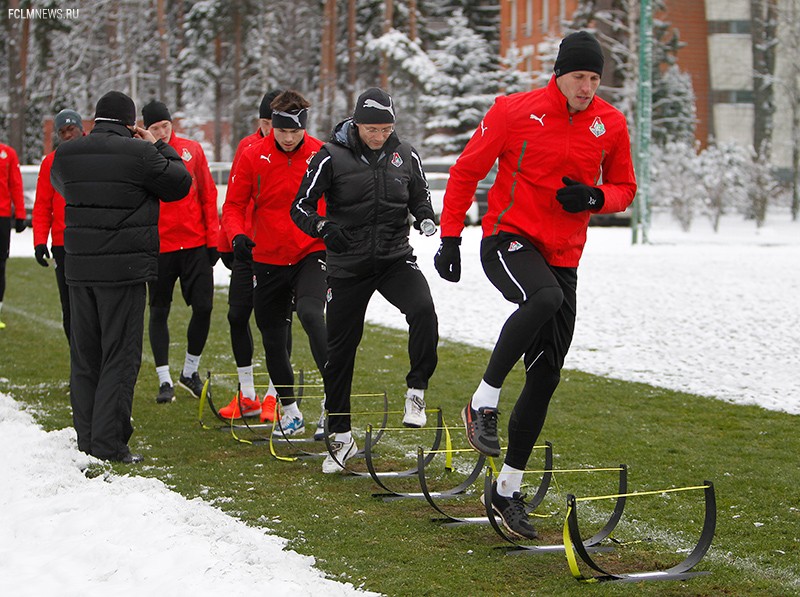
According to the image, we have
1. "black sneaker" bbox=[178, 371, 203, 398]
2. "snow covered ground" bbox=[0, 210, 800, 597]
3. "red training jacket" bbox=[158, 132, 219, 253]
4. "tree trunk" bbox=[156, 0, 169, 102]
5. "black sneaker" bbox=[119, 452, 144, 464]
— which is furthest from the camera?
"tree trunk" bbox=[156, 0, 169, 102]

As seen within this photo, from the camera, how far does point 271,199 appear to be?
787 cm

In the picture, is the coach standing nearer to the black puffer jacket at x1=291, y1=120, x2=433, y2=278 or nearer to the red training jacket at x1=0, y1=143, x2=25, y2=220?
the black puffer jacket at x1=291, y1=120, x2=433, y2=278

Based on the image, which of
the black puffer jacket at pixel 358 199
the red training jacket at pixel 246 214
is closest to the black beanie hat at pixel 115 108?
the red training jacket at pixel 246 214

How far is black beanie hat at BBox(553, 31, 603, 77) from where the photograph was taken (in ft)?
17.6

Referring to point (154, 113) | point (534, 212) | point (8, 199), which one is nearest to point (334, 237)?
point (534, 212)

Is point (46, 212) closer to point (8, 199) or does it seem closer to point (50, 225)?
point (50, 225)

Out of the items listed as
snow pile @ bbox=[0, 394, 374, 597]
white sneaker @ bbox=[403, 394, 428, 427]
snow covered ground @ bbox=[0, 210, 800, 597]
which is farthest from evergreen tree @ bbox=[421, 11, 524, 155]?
snow pile @ bbox=[0, 394, 374, 597]

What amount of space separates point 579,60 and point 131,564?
2.96 m

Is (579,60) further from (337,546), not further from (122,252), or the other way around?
(122,252)

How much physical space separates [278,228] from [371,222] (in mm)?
1295

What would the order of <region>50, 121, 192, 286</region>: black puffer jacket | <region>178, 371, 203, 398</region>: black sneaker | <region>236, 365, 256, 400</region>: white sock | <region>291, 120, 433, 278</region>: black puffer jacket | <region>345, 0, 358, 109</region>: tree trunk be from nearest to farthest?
<region>291, 120, 433, 278</region>: black puffer jacket, <region>50, 121, 192, 286</region>: black puffer jacket, <region>236, 365, 256, 400</region>: white sock, <region>178, 371, 203, 398</region>: black sneaker, <region>345, 0, 358, 109</region>: tree trunk

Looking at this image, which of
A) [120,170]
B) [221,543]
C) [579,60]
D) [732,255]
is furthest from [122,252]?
[732,255]

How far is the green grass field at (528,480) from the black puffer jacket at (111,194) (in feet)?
4.11

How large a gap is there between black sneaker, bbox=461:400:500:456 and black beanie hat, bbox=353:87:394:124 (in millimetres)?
1902
